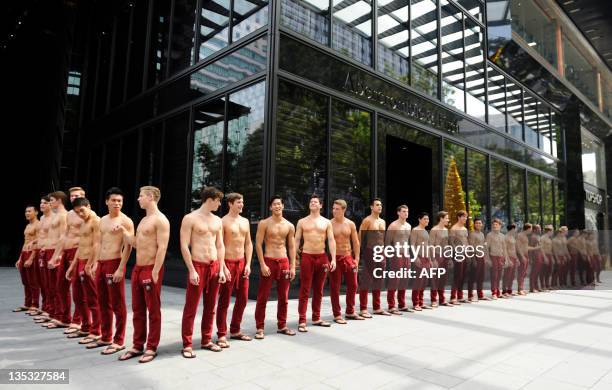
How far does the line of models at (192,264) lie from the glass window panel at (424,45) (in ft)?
19.3

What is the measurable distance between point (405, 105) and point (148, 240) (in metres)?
9.48

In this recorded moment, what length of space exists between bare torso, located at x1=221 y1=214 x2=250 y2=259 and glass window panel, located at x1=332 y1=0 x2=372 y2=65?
6571mm

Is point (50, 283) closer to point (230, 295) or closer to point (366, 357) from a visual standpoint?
point (230, 295)

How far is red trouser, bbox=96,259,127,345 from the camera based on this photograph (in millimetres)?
4703

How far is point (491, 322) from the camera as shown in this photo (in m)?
6.72

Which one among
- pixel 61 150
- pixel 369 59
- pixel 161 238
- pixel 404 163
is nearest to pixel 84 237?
pixel 161 238

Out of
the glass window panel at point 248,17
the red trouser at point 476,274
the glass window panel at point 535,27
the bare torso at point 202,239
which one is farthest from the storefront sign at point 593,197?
the bare torso at point 202,239

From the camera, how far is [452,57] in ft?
45.8

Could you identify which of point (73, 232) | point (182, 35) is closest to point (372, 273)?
point (73, 232)

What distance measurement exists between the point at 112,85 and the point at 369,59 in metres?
9.88

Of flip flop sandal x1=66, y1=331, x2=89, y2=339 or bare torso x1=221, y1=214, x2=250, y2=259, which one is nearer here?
bare torso x1=221, y1=214, x2=250, y2=259

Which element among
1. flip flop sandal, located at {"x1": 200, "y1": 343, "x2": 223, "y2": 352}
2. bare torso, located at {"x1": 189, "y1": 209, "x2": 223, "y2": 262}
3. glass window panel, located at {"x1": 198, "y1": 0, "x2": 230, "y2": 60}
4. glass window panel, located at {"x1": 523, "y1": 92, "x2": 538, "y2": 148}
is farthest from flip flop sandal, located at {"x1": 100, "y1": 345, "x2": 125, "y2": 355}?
glass window panel, located at {"x1": 523, "y1": 92, "x2": 538, "y2": 148}

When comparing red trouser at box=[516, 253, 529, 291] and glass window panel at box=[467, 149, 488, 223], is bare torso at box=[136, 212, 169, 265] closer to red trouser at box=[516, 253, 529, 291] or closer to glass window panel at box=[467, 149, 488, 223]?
red trouser at box=[516, 253, 529, 291]

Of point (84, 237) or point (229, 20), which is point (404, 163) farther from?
point (84, 237)
